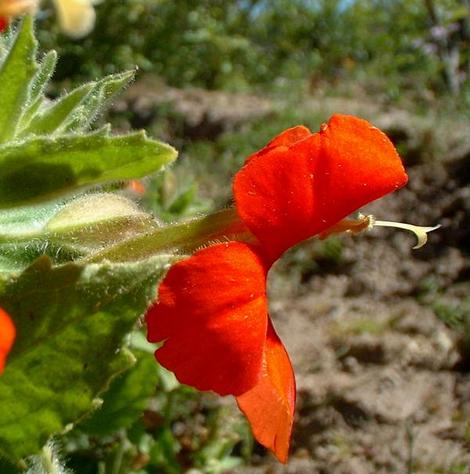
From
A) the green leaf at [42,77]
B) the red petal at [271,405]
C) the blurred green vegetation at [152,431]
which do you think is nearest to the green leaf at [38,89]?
the green leaf at [42,77]

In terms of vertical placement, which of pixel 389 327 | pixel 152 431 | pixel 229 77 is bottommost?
pixel 229 77

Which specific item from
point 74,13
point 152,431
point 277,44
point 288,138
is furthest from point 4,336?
point 277,44

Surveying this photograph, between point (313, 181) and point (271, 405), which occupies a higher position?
point (313, 181)

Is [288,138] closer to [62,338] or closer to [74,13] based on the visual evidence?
[62,338]

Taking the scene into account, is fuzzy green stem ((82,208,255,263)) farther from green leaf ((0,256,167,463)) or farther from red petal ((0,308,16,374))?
red petal ((0,308,16,374))

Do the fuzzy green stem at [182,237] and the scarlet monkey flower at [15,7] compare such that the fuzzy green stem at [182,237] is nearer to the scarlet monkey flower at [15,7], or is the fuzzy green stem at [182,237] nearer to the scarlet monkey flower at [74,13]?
the scarlet monkey flower at [15,7]
